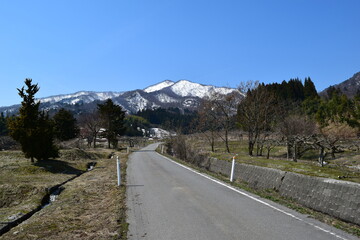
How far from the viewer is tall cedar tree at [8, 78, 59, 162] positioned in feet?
61.6

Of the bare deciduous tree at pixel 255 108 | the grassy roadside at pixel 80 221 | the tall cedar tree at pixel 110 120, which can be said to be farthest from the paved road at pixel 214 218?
the tall cedar tree at pixel 110 120

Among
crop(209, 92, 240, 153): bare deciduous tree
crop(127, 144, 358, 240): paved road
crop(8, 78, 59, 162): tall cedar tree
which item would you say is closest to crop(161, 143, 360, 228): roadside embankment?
crop(127, 144, 358, 240): paved road

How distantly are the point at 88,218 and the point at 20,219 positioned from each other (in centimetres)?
210

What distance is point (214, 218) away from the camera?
20.6 feet

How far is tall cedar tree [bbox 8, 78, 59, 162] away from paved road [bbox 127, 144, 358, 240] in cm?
1261

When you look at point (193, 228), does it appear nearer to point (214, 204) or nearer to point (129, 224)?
point (129, 224)

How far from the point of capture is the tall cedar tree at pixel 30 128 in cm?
1877

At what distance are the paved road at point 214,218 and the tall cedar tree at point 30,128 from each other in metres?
12.6

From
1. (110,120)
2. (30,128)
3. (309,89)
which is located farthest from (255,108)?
(309,89)

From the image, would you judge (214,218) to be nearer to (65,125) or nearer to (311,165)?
(311,165)

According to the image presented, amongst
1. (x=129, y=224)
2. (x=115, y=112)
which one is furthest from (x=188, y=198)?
(x=115, y=112)

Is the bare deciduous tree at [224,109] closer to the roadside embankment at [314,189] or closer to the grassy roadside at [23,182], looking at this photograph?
the grassy roadside at [23,182]

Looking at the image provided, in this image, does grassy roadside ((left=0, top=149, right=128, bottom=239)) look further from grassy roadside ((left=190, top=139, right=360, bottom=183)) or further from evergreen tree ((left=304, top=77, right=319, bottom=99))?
Answer: evergreen tree ((left=304, top=77, right=319, bottom=99))

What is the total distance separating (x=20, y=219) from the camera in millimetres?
7430
